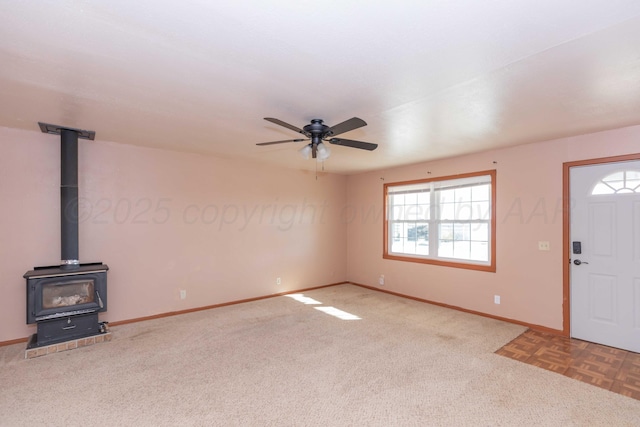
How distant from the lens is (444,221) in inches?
212

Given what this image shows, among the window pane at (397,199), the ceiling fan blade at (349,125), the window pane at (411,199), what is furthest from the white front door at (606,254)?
the ceiling fan blade at (349,125)

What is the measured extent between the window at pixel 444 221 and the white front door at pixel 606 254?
3.33 ft

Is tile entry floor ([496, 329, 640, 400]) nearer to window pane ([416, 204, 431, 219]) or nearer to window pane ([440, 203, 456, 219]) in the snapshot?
window pane ([440, 203, 456, 219])

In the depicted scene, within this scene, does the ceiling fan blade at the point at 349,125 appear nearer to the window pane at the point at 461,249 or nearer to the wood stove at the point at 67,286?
the wood stove at the point at 67,286

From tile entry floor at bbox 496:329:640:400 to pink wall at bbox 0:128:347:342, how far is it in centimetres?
389

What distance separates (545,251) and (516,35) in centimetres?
335

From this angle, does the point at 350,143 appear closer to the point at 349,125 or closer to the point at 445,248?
the point at 349,125

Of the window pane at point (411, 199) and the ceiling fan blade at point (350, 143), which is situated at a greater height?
the ceiling fan blade at point (350, 143)

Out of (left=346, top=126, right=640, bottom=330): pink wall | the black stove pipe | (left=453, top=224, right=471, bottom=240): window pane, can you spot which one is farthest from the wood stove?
(left=453, top=224, right=471, bottom=240): window pane

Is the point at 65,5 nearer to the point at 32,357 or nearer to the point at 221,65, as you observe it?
the point at 221,65

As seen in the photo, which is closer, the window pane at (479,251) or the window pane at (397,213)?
the window pane at (479,251)

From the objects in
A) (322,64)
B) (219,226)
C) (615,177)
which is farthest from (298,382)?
(615,177)

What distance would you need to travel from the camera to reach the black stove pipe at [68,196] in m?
3.74

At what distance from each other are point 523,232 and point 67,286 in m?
5.85
